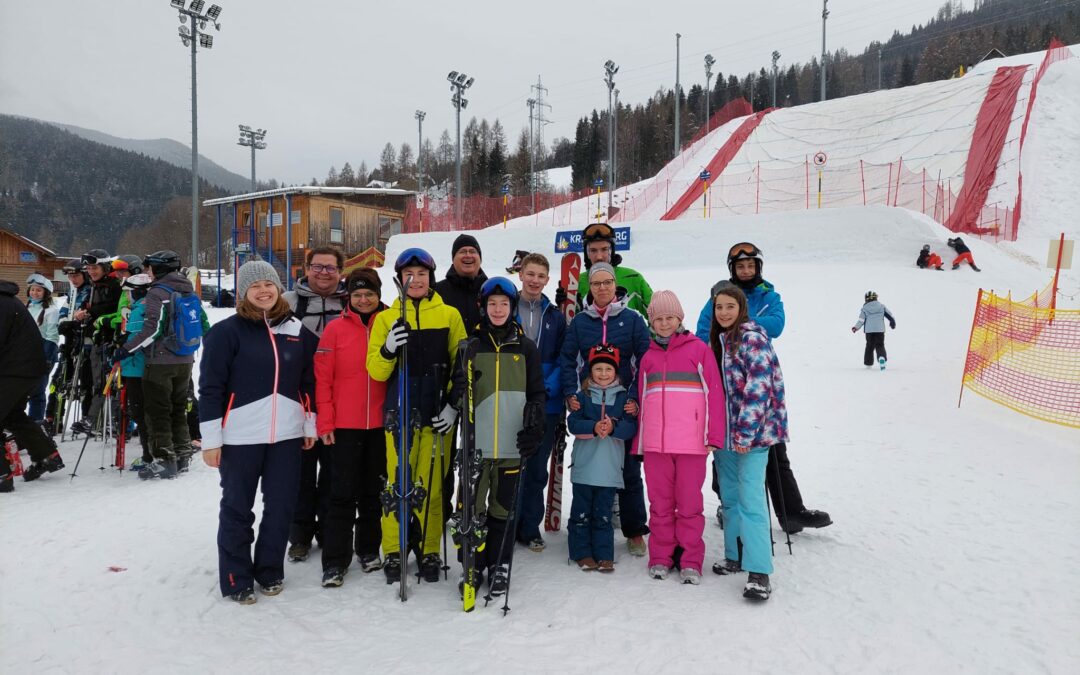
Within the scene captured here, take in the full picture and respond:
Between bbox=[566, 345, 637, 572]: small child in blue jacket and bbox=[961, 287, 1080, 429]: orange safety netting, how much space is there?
698cm

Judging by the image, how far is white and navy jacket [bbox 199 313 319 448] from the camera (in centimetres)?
324

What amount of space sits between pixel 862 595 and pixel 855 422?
4801 mm

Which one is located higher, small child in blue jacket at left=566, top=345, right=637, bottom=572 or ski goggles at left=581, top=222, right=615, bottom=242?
ski goggles at left=581, top=222, right=615, bottom=242

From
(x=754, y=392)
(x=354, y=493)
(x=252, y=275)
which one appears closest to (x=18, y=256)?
(x=252, y=275)

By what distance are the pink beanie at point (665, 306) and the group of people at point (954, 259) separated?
16.9 metres

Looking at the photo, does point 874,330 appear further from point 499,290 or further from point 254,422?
point 254,422

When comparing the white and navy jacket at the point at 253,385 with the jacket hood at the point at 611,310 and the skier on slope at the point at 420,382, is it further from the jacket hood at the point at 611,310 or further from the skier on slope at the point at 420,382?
the jacket hood at the point at 611,310

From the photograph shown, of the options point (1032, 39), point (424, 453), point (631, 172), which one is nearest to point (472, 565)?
point (424, 453)

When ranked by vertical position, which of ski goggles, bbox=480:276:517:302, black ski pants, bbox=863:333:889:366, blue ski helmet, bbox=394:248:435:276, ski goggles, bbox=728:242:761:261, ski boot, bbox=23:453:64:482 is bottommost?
ski boot, bbox=23:453:64:482

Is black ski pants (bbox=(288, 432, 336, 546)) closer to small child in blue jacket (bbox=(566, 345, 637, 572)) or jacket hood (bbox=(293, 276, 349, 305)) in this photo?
jacket hood (bbox=(293, 276, 349, 305))

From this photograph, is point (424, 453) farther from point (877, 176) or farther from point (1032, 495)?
point (877, 176)

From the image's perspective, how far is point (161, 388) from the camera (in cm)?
550

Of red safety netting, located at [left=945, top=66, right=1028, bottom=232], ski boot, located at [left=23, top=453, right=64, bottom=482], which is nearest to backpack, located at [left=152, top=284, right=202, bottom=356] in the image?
ski boot, located at [left=23, top=453, right=64, bottom=482]

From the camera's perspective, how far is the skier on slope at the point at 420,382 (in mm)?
3443
